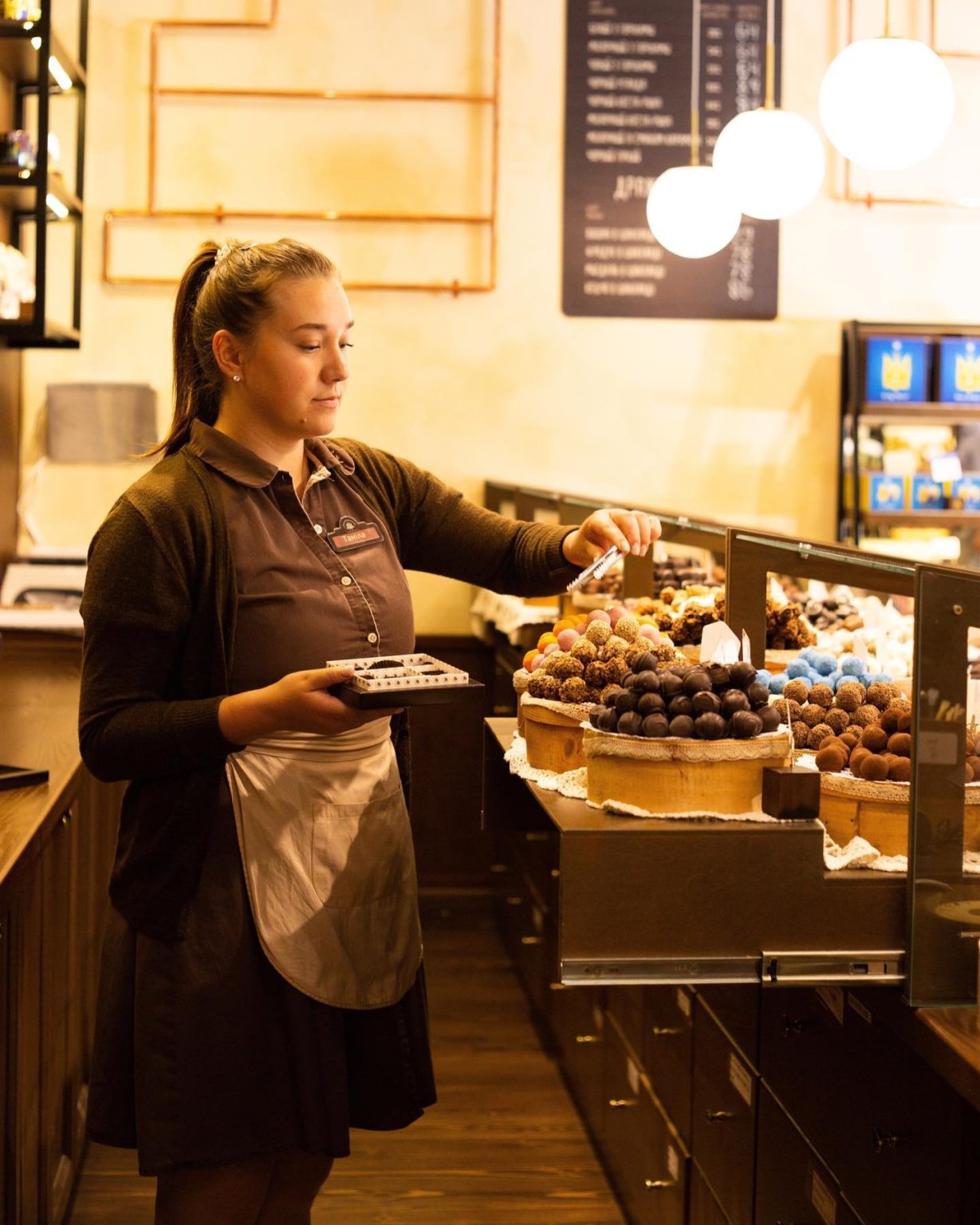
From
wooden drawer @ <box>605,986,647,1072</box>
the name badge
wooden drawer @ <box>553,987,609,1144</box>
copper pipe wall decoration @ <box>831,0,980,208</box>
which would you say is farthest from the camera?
copper pipe wall decoration @ <box>831,0,980,208</box>

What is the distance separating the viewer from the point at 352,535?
2.03 m

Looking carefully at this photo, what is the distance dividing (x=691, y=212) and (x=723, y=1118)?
3.29 metres

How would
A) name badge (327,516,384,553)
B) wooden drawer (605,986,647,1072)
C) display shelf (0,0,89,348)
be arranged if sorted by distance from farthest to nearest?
1. display shelf (0,0,89,348)
2. wooden drawer (605,986,647,1072)
3. name badge (327,516,384,553)

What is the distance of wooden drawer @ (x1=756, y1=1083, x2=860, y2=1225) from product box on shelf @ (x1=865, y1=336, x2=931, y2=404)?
3972 mm

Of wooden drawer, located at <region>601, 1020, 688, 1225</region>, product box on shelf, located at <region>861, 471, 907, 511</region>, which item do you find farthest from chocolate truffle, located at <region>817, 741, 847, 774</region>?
product box on shelf, located at <region>861, 471, 907, 511</region>

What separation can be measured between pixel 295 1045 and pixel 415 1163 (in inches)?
67.3

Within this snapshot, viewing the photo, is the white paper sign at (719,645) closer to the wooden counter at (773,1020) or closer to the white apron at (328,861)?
the wooden counter at (773,1020)

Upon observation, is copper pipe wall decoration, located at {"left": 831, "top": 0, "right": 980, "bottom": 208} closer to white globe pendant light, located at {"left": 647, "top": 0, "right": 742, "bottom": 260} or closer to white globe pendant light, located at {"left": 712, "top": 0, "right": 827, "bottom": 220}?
white globe pendant light, located at {"left": 647, "top": 0, "right": 742, "bottom": 260}

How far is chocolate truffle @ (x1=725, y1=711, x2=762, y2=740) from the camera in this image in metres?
1.71

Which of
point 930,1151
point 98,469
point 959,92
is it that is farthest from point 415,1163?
point 959,92

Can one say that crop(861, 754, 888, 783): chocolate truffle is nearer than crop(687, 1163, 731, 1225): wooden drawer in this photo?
Yes

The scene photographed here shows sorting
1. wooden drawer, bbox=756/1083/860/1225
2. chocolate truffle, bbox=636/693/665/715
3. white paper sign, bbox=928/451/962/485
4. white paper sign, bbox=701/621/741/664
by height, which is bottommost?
wooden drawer, bbox=756/1083/860/1225

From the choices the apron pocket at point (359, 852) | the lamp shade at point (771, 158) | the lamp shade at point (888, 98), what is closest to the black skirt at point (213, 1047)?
the apron pocket at point (359, 852)

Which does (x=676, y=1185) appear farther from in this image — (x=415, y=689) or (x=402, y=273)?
(x=402, y=273)
